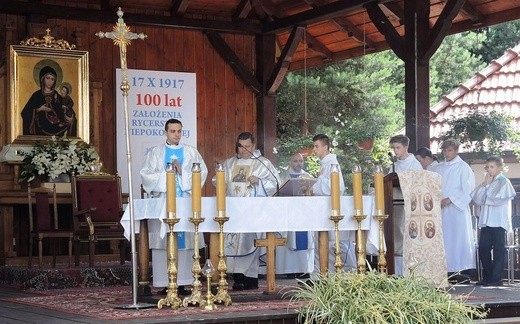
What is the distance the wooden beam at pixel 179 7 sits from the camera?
15727 millimetres

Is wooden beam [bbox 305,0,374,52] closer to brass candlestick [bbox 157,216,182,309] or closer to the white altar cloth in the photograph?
the white altar cloth

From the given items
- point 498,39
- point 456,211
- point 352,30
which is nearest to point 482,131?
point 456,211

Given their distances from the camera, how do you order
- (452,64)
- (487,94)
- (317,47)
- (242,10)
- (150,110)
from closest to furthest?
(150,110) → (242,10) → (317,47) → (487,94) → (452,64)

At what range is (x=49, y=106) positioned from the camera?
48.7 feet

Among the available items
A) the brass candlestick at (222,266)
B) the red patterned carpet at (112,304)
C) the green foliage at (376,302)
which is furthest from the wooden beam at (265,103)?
the green foliage at (376,302)

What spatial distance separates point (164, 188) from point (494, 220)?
12.3 feet

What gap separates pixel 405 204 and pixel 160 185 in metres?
2.36

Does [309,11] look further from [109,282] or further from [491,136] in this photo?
[109,282]

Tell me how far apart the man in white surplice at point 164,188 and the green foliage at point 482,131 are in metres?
A: 5.16

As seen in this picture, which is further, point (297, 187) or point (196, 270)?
point (297, 187)

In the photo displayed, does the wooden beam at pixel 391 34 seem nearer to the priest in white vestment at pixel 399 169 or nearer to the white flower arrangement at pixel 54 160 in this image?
the priest in white vestment at pixel 399 169

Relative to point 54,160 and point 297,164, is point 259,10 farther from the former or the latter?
point 297,164

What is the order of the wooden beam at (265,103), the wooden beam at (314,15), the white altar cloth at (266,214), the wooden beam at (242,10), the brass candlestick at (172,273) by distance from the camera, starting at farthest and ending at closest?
the wooden beam at (265,103), the wooden beam at (242,10), the wooden beam at (314,15), the white altar cloth at (266,214), the brass candlestick at (172,273)

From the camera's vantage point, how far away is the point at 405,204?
10.5m
